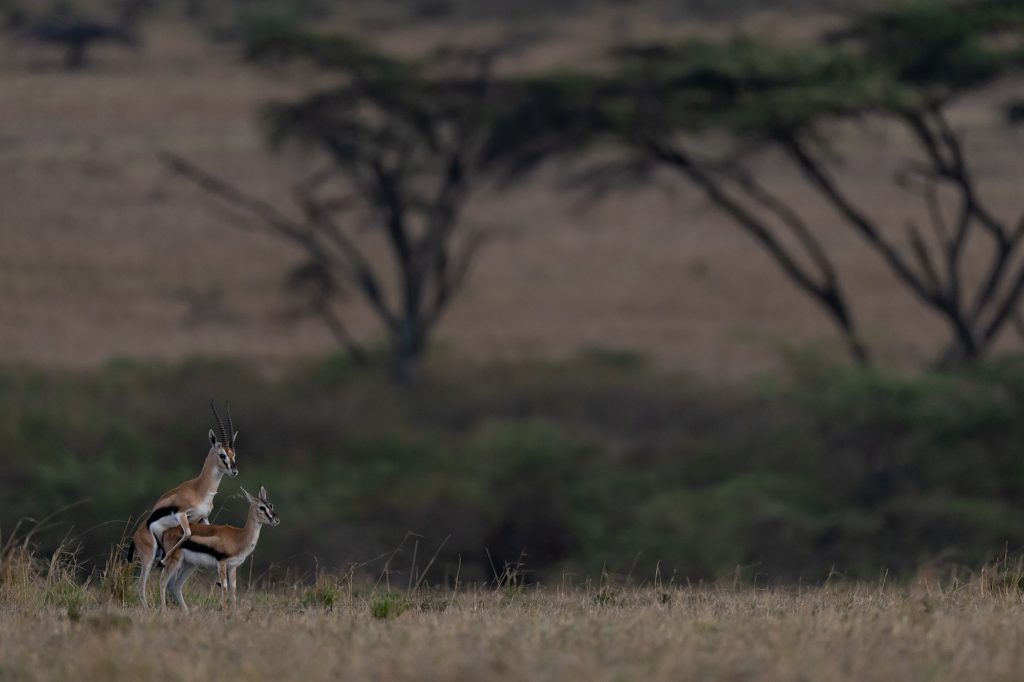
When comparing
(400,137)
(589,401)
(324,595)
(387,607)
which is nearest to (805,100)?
(589,401)

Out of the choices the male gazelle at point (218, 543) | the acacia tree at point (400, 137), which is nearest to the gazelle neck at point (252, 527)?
the male gazelle at point (218, 543)

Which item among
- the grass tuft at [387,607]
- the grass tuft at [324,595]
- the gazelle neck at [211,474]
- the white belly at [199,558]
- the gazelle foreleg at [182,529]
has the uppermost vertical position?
the gazelle neck at [211,474]

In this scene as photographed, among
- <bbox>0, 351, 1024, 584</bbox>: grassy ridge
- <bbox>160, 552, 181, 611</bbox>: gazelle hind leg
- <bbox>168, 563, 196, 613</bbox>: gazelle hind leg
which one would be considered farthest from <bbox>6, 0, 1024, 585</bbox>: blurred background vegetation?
<bbox>160, 552, 181, 611</bbox>: gazelle hind leg

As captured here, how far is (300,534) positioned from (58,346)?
16.4 m

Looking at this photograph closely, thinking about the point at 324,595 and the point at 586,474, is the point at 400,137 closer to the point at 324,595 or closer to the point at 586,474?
the point at 586,474

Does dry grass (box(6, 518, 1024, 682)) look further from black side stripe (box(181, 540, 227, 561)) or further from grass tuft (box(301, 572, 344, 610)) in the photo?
black side stripe (box(181, 540, 227, 561))

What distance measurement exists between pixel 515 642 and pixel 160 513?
150cm

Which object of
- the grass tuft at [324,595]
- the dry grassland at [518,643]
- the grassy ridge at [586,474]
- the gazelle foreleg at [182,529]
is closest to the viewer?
the dry grassland at [518,643]

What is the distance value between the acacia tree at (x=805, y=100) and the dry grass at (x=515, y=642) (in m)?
13.8

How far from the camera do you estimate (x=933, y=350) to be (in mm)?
30672

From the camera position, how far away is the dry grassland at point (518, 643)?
4215 millimetres

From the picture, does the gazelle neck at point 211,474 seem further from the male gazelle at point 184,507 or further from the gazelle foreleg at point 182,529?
the gazelle foreleg at point 182,529

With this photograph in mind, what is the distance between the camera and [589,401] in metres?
22.5

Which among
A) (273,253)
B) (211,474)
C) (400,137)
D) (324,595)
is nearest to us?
(211,474)
